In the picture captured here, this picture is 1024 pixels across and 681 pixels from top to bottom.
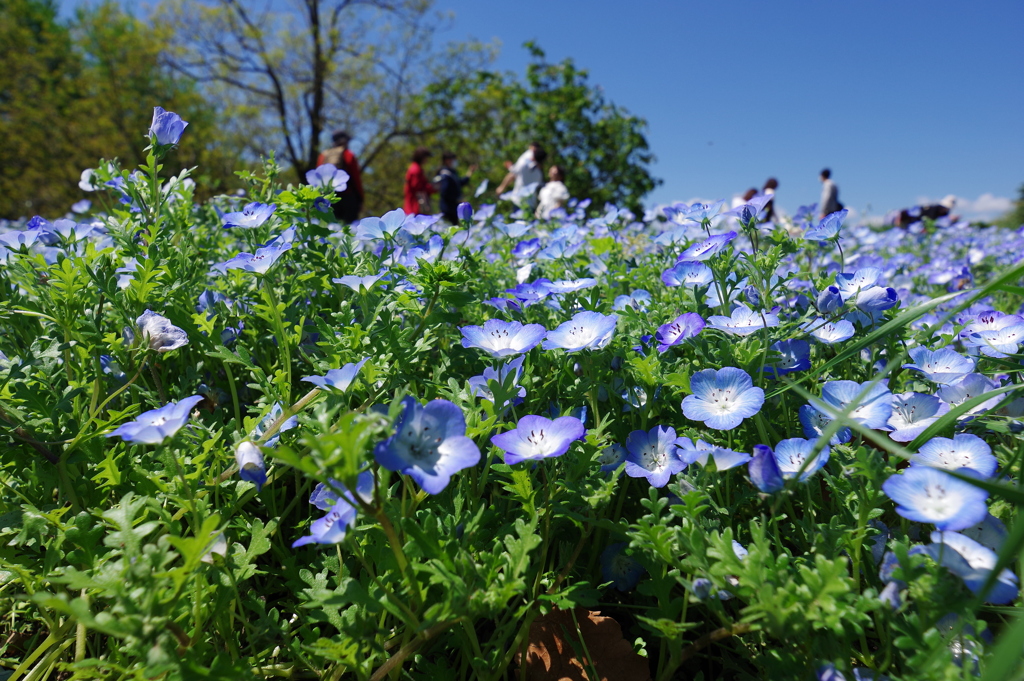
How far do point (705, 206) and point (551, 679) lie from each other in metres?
1.46

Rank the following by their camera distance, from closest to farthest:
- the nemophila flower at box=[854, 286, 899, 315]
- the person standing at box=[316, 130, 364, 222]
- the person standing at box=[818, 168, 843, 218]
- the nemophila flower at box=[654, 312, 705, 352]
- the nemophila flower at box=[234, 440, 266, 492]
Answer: the nemophila flower at box=[234, 440, 266, 492], the nemophila flower at box=[654, 312, 705, 352], the nemophila flower at box=[854, 286, 899, 315], the person standing at box=[316, 130, 364, 222], the person standing at box=[818, 168, 843, 218]

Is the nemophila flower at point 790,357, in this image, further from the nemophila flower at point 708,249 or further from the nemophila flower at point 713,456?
the nemophila flower at point 713,456

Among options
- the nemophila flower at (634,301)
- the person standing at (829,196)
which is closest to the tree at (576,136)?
the person standing at (829,196)

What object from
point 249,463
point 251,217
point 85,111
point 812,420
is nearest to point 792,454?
point 812,420

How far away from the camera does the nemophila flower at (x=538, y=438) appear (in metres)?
0.96

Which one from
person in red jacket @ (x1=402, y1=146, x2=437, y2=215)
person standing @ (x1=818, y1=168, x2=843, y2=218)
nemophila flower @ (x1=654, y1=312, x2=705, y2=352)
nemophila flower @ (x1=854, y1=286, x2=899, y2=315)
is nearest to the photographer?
nemophila flower @ (x1=654, y1=312, x2=705, y2=352)

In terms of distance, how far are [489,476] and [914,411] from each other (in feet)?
2.95

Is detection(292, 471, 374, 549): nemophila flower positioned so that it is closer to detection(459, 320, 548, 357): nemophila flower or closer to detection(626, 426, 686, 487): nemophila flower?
detection(459, 320, 548, 357): nemophila flower

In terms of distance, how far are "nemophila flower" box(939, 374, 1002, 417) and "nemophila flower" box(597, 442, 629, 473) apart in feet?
2.33

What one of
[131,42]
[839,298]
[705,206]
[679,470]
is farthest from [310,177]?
[131,42]

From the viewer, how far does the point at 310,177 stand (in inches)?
72.1

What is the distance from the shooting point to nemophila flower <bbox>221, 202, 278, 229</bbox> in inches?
61.9

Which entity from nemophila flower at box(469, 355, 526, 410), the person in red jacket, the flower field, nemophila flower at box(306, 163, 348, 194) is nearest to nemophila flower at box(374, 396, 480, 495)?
the flower field

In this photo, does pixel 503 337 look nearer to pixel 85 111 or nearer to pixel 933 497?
pixel 933 497
